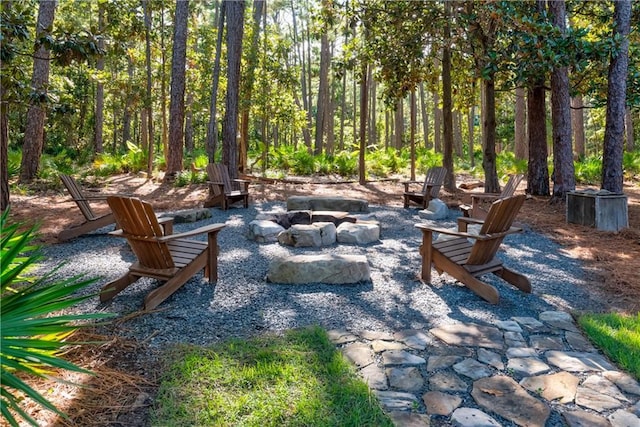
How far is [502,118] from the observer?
25766 mm

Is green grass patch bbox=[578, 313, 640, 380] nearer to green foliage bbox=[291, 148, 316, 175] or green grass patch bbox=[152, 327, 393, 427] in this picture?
green grass patch bbox=[152, 327, 393, 427]

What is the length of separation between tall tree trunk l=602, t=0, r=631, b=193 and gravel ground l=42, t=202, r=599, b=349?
3.49 meters

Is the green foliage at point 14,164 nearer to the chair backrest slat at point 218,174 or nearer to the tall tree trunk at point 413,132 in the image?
the chair backrest slat at point 218,174

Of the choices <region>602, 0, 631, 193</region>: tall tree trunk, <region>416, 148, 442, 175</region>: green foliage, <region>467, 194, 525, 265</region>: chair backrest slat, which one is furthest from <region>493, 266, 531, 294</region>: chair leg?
<region>416, 148, 442, 175</region>: green foliage

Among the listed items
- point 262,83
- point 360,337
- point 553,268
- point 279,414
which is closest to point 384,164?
point 262,83

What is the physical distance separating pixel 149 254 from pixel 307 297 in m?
1.43

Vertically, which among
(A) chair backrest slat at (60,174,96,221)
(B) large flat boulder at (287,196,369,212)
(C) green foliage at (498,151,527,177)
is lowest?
(B) large flat boulder at (287,196,369,212)

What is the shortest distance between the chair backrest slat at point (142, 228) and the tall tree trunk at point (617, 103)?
8.25m

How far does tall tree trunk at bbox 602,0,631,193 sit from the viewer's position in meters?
8.55

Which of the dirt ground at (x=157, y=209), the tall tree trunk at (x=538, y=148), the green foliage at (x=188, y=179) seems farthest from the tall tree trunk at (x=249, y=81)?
the tall tree trunk at (x=538, y=148)

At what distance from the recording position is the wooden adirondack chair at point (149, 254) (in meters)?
3.82

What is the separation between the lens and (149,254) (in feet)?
13.2

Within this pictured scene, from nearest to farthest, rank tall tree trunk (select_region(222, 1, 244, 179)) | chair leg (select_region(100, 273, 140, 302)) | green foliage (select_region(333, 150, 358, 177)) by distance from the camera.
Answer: chair leg (select_region(100, 273, 140, 302)) → tall tree trunk (select_region(222, 1, 244, 179)) → green foliage (select_region(333, 150, 358, 177))

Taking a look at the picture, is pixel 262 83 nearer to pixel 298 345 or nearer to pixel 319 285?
pixel 319 285
